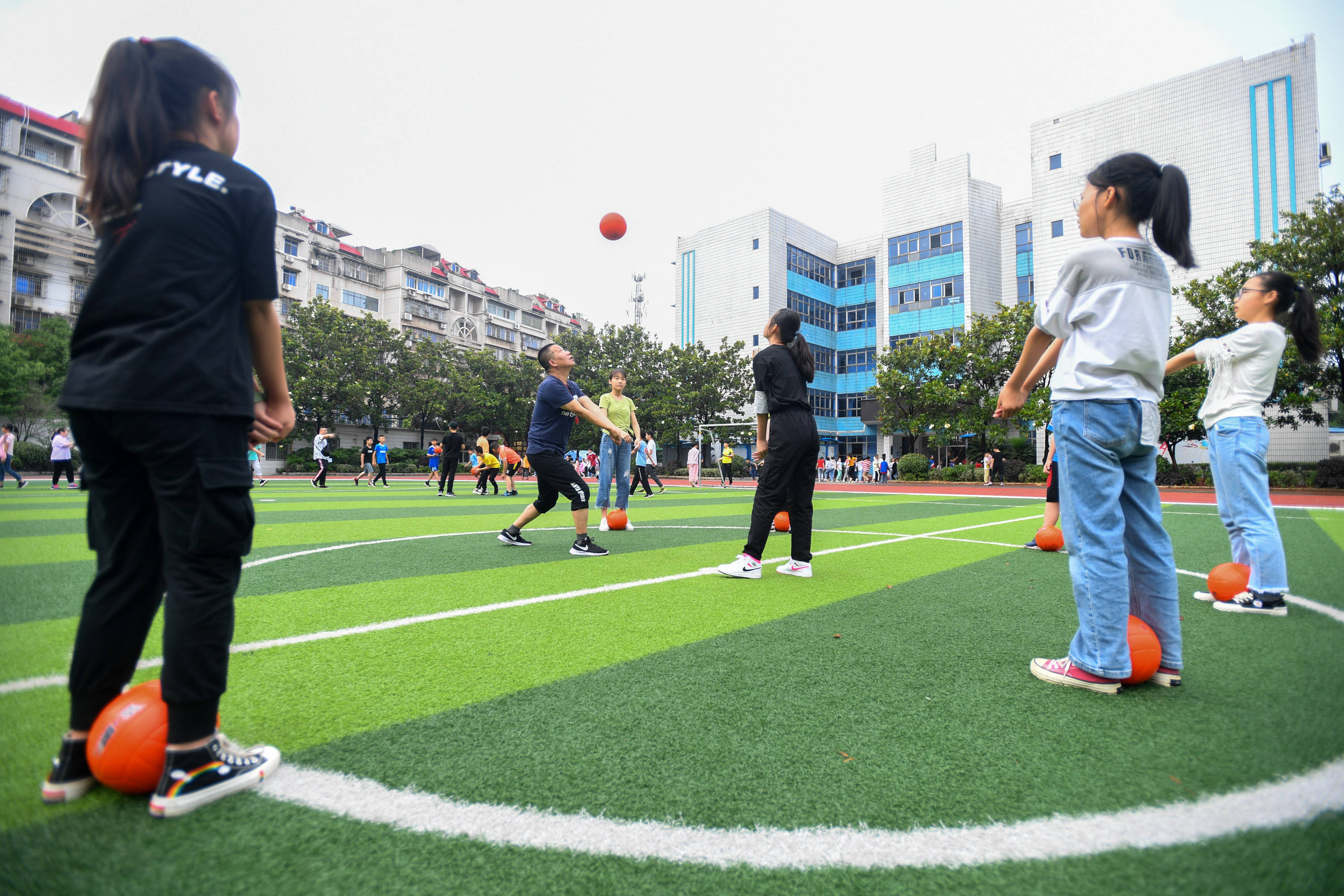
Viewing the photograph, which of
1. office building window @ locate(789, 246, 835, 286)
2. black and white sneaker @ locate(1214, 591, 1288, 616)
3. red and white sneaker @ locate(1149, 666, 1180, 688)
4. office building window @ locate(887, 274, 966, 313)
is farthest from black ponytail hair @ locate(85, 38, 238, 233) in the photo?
office building window @ locate(789, 246, 835, 286)

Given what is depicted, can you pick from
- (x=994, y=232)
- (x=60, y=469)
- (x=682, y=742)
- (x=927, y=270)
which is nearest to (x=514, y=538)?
(x=682, y=742)

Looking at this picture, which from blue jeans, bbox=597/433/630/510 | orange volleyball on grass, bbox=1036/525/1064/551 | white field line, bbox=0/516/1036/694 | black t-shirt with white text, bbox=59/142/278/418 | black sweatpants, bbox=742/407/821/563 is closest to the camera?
black t-shirt with white text, bbox=59/142/278/418

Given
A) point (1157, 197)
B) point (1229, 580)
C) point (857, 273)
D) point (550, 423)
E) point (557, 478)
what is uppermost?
point (857, 273)

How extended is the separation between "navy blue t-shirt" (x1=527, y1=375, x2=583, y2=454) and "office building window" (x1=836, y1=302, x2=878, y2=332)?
51513mm

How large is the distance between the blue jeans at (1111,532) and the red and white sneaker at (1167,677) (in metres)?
0.02

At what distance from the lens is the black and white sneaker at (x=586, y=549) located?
253 inches

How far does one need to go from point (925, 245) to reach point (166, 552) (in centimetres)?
5141

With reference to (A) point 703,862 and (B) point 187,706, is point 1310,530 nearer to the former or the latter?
(A) point 703,862

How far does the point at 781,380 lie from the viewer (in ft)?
16.4

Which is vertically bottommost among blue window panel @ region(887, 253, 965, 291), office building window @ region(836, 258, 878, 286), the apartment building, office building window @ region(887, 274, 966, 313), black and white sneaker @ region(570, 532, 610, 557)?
black and white sneaker @ region(570, 532, 610, 557)

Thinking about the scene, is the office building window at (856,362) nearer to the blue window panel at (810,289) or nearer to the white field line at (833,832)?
the blue window panel at (810,289)

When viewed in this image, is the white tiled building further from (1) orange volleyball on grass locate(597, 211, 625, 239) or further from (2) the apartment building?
(2) the apartment building

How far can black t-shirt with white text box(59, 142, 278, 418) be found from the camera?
171cm

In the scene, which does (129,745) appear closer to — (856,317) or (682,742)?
(682,742)
